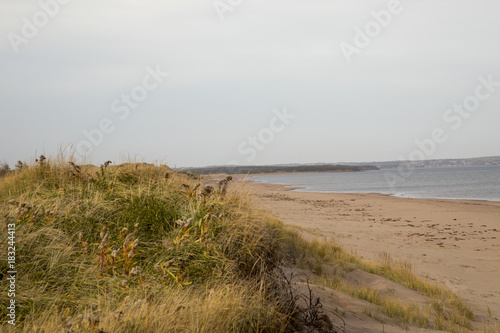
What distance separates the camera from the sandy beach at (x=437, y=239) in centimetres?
772

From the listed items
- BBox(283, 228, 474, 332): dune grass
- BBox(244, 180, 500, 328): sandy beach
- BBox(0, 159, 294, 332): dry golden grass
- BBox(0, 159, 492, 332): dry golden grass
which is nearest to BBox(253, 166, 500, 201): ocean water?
BBox(244, 180, 500, 328): sandy beach

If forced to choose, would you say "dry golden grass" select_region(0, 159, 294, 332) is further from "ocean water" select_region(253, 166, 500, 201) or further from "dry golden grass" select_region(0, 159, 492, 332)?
"ocean water" select_region(253, 166, 500, 201)

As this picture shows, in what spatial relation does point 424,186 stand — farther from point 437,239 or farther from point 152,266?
point 152,266

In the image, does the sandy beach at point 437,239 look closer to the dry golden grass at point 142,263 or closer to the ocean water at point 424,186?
the dry golden grass at point 142,263

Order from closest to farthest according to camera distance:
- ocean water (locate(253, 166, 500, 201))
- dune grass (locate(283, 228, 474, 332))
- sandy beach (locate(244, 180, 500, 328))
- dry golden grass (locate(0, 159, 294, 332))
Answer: dry golden grass (locate(0, 159, 294, 332)) < dune grass (locate(283, 228, 474, 332)) < sandy beach (locate(244, 180, 500, 328)) < ocean water (locate(253, 166, 500, 201))

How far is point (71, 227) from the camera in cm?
504

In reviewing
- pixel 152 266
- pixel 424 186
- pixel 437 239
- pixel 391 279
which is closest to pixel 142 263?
pixel 152 266

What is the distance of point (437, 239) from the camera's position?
12500 millimetres

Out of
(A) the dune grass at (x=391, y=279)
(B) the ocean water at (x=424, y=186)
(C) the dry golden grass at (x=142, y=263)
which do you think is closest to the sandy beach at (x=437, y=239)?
(A) the dune grass at (x=391, y=279)

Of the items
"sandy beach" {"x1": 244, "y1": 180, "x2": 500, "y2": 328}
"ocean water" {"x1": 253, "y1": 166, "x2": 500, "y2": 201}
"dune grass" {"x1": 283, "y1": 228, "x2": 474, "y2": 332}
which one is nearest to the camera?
"dune grass" {"x1": 283, "y1": 228, "x2": 474, "y2": 332}

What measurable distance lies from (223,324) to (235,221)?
214 cm

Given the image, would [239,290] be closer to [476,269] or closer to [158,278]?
[158,278]

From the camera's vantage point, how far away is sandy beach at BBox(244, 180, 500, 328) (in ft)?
25.3

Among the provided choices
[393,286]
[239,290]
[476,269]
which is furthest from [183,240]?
[476,269]
